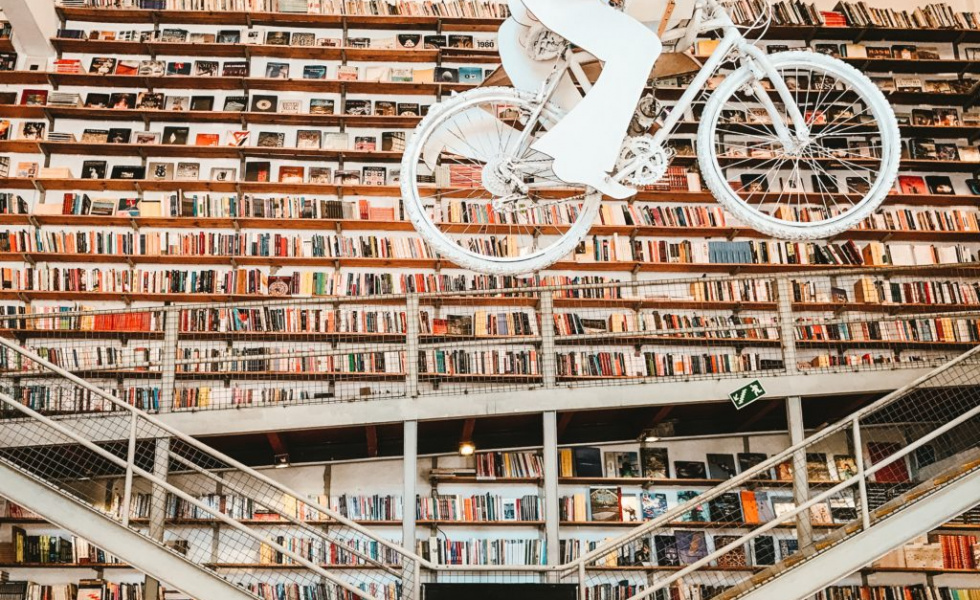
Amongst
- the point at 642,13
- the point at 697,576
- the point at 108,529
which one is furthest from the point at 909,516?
the point at 108,529

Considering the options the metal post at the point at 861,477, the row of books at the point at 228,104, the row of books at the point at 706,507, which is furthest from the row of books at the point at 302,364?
the metal post at the point at 861,477

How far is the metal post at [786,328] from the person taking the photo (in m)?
6.73

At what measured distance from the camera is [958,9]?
9.21 meters

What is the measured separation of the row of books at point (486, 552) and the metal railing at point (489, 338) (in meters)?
1.03

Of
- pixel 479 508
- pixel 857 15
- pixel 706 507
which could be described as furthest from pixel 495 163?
pixel 857 15

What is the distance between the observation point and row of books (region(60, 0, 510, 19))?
8570 mm

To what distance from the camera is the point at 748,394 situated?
21.6ft

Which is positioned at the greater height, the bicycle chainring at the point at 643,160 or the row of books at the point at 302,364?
the row of books at the point at 302,364

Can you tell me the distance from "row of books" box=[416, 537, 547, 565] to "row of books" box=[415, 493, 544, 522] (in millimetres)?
202

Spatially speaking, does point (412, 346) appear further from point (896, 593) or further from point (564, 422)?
point (896, 593)

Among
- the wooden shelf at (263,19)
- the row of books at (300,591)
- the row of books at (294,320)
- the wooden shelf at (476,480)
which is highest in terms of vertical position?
the wooden shelf at (263,19)

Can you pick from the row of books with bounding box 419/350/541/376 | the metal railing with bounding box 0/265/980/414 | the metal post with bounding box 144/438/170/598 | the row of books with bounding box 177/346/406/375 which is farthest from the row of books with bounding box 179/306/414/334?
the metal post with bounding box 144/438/170/598

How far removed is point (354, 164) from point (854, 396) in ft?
13.3

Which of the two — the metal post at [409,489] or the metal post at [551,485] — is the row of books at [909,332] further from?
the metal post at [409,489]
